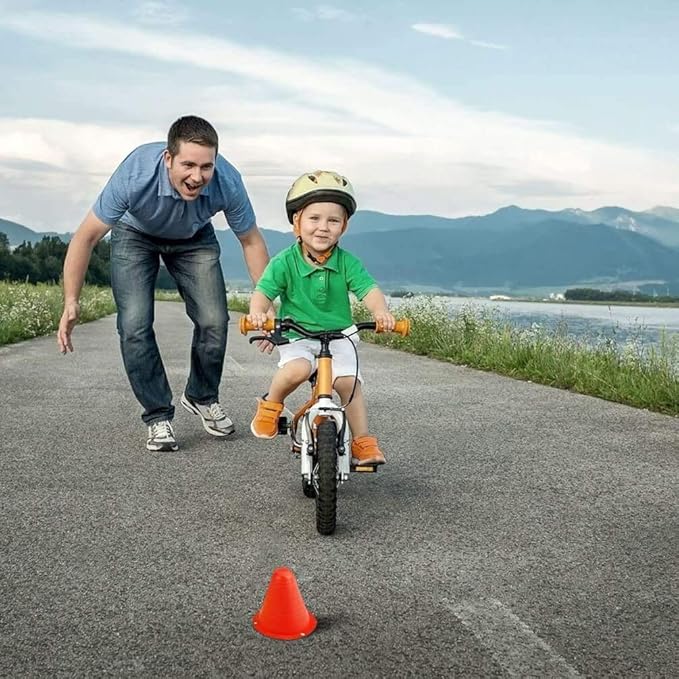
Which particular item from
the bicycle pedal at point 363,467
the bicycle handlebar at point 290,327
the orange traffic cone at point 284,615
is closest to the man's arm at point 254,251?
the bicycle handlebar at point 290,327

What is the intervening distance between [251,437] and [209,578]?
3421mm

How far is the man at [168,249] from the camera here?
622 centimetres

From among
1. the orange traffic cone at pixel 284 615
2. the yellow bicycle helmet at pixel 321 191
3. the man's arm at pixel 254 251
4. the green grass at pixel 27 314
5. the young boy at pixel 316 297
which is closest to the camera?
the orange traffic cone at pixel 284 615

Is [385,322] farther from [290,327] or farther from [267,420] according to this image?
[267,420]

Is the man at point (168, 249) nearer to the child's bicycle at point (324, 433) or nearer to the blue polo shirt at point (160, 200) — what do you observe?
the blue polo shirt at point (160, 200)

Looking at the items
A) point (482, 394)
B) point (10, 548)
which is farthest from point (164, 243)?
point (482, 394)

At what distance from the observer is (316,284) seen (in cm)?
528

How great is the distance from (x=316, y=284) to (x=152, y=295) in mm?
2128

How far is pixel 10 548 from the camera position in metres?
4.45

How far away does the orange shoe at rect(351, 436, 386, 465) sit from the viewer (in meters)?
5.29

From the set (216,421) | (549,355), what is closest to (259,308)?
(216,421)

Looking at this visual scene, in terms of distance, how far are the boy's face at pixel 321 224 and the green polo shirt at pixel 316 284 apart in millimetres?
180

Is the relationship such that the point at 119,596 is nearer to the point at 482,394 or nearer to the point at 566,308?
the point at 482,394

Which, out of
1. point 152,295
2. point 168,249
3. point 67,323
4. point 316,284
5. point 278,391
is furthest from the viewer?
point 152,295
